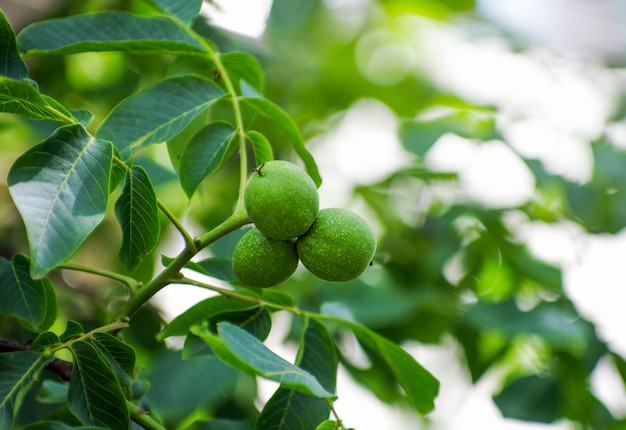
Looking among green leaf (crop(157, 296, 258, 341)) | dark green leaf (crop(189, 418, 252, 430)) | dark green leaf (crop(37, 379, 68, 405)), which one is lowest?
dark green leaf (crop(37, 379, 68, 405))

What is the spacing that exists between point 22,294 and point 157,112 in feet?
0.83

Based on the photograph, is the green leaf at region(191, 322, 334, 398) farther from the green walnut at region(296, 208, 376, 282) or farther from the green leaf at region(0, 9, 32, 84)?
the green leaf at region(0, 9, 32, 84)

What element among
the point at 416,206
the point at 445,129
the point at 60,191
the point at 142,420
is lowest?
the point at 416,206

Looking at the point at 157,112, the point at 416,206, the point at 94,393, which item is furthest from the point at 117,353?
the point at 416,206

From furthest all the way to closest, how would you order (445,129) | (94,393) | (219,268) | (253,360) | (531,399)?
(445,129) → (531,399) → (219,268) → (94,393) → (253,360)

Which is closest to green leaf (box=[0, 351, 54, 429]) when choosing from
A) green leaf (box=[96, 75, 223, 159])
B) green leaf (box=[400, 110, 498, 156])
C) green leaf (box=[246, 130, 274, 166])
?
green leaf (box=[96, 75, 223, 159])

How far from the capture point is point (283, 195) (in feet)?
2.32

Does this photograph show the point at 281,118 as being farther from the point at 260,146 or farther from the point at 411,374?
the point at 411,374

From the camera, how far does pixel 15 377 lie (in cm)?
67

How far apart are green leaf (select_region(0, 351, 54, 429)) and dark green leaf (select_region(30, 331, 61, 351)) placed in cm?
1

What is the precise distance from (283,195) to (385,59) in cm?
178

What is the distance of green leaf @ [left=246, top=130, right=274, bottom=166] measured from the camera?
0.88 metres

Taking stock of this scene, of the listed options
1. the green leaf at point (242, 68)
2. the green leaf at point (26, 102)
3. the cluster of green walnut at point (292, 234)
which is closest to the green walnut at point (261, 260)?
the cluster of green walnut at point (292, 234)

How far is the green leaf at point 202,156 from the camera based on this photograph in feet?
2.78
